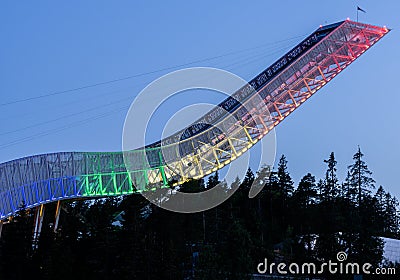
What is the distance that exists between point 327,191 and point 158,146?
20499mm

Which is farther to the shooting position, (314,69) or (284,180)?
(284,180)

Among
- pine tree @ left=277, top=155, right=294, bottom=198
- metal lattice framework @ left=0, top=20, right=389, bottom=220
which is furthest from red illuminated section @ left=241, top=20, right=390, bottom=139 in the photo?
pine tree @ left=277, top=155, right=294, bottom=198

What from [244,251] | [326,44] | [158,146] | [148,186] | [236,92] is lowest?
[244,251]

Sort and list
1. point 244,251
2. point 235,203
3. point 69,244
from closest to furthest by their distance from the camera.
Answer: point 244,251
point 69,244
point 235,203

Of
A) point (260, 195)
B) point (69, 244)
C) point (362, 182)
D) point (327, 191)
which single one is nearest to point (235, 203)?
point (260, 195)

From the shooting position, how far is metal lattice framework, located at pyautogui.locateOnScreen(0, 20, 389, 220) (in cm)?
4966

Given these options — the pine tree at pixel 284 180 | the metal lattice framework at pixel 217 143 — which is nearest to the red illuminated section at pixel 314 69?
the metal lattice framework at pixel 217 143

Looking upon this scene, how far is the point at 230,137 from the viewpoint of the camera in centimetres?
5481

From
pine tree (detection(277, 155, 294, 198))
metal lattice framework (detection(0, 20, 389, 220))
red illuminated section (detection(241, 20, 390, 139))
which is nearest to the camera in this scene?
metal lattice framework (detection(0, 20, 389, 220))

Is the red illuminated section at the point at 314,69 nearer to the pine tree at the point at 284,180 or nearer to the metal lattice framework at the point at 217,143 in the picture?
the metal lattice framework at the point at 217,143

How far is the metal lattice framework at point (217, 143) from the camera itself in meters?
49.7

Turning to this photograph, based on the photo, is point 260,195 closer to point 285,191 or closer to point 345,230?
point 285,191

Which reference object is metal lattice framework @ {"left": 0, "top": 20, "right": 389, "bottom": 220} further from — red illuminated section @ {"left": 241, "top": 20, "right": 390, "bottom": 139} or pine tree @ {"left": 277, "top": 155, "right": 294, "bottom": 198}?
pine tree @ {"left": 277, "top": 155, "right": 294, "bottom": 198}

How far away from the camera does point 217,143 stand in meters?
54.8
